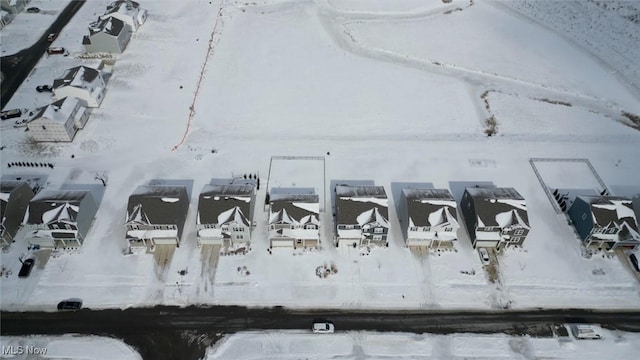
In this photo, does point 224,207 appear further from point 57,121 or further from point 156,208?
point 57,121

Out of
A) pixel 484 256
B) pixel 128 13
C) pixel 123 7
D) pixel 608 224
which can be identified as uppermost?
pixel 123 7

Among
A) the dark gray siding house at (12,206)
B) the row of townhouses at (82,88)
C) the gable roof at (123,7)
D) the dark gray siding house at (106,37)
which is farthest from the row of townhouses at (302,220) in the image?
the gable roof at (123,7)

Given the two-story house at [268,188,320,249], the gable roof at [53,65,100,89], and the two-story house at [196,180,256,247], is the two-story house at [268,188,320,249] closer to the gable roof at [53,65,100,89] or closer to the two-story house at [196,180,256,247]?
the two-story house at [196,180,256,247]

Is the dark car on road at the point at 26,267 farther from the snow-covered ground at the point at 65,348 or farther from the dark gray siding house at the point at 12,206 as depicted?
the snow-covered ground at the point at 65,348

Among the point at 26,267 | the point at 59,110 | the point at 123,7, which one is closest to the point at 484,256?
the point at 26,267

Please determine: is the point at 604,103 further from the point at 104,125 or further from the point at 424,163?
the point at 104,125

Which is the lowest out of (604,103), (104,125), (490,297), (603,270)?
(490,297)

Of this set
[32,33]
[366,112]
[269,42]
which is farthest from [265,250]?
[32,33]
